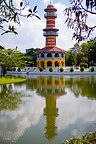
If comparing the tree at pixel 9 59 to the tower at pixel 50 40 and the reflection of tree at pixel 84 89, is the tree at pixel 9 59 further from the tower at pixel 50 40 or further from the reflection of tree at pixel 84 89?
the tower at pixel 50 40

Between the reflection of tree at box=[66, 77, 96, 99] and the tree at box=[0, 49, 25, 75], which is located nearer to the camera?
the reflection of tree at box=[66, 77, 96, 99]

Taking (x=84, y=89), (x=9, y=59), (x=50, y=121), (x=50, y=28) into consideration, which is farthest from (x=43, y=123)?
(x=50, y=28)

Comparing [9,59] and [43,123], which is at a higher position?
[9,59]

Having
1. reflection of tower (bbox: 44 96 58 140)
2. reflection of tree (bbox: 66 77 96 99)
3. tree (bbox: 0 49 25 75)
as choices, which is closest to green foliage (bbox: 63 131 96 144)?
reflection of tower (bbox: 44 96 58 140)

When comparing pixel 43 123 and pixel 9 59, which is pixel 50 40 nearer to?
pixel 9 59

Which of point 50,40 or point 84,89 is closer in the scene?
point 84,89

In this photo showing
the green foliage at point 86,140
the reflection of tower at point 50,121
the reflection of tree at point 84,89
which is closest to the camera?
the green foliage at point 86,140

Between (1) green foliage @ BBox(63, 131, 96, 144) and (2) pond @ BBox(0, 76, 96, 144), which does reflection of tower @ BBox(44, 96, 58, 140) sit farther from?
(1) green foliage @ BBox(63, 131, 96, 144)

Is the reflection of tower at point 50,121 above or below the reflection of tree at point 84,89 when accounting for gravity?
below

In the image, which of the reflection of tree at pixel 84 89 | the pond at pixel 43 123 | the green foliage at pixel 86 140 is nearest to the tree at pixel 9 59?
the reflection of tree at pixel 84 89

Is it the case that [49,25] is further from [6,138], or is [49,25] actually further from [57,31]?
[6,138]

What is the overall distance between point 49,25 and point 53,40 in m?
3.55

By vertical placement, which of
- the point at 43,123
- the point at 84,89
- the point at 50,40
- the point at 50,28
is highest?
the point at 50,28

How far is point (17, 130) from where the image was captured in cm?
467
